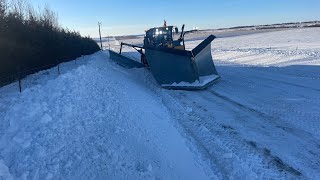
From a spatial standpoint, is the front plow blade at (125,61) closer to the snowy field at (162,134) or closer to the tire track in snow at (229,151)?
the snowy field at (162,134)

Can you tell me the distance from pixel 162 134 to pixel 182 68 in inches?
246

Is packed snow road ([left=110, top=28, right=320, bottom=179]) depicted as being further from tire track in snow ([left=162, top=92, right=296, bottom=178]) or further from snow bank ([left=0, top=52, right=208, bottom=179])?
snow bank ([left=0, top=52, right=208, bottom=179])

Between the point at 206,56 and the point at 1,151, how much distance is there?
10386 mm

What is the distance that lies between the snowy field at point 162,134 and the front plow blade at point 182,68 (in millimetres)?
1083

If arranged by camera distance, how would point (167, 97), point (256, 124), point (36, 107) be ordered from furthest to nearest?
point (167, 97), point (36, 107), point (256, 124)

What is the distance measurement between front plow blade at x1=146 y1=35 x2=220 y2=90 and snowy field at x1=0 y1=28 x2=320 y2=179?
1.08 meters

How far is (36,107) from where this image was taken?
9.00 metres

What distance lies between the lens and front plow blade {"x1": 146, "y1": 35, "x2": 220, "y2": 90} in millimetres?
13844

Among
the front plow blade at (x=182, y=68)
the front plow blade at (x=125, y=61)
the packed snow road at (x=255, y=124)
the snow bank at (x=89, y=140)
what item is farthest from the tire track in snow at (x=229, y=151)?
the front plow blade at (x=125, y=61)

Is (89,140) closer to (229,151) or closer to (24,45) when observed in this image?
(229,151)

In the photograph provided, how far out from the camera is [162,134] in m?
8.07

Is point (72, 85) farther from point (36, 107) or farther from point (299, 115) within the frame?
point (299, 115)

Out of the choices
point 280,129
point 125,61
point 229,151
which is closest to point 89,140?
point 229,151

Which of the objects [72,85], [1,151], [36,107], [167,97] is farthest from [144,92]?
[1,151]
